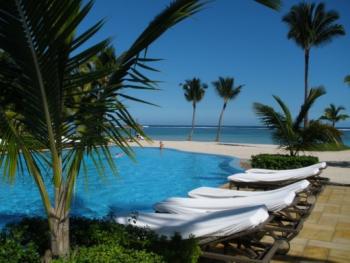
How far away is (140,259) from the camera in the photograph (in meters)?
2.92

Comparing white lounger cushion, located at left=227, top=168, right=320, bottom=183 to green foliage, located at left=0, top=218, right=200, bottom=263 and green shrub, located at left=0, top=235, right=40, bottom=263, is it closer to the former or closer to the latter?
green foliage, located at left=0, top=218, right=200, bottom=263

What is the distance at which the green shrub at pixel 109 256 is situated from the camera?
9.14 feet

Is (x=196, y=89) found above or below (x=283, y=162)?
above

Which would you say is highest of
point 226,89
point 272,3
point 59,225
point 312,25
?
point 312,25

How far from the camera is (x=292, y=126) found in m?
12.4

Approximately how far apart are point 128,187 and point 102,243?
8314mm

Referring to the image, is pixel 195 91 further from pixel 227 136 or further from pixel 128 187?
pixel 128 187

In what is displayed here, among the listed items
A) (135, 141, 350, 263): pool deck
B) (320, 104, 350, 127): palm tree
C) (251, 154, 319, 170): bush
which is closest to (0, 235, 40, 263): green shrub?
(135, 141, 350, 263): pool deck

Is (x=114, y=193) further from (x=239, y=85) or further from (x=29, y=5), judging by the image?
(x=239, y=85)

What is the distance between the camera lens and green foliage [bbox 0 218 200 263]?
2.94 meters

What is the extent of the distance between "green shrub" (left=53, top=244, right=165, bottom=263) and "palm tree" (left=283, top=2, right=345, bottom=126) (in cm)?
1810

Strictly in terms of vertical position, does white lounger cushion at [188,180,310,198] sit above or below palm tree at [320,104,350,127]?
below

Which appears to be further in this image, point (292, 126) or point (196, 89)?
point (196, 89)

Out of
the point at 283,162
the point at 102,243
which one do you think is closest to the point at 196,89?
the point at 283,162
